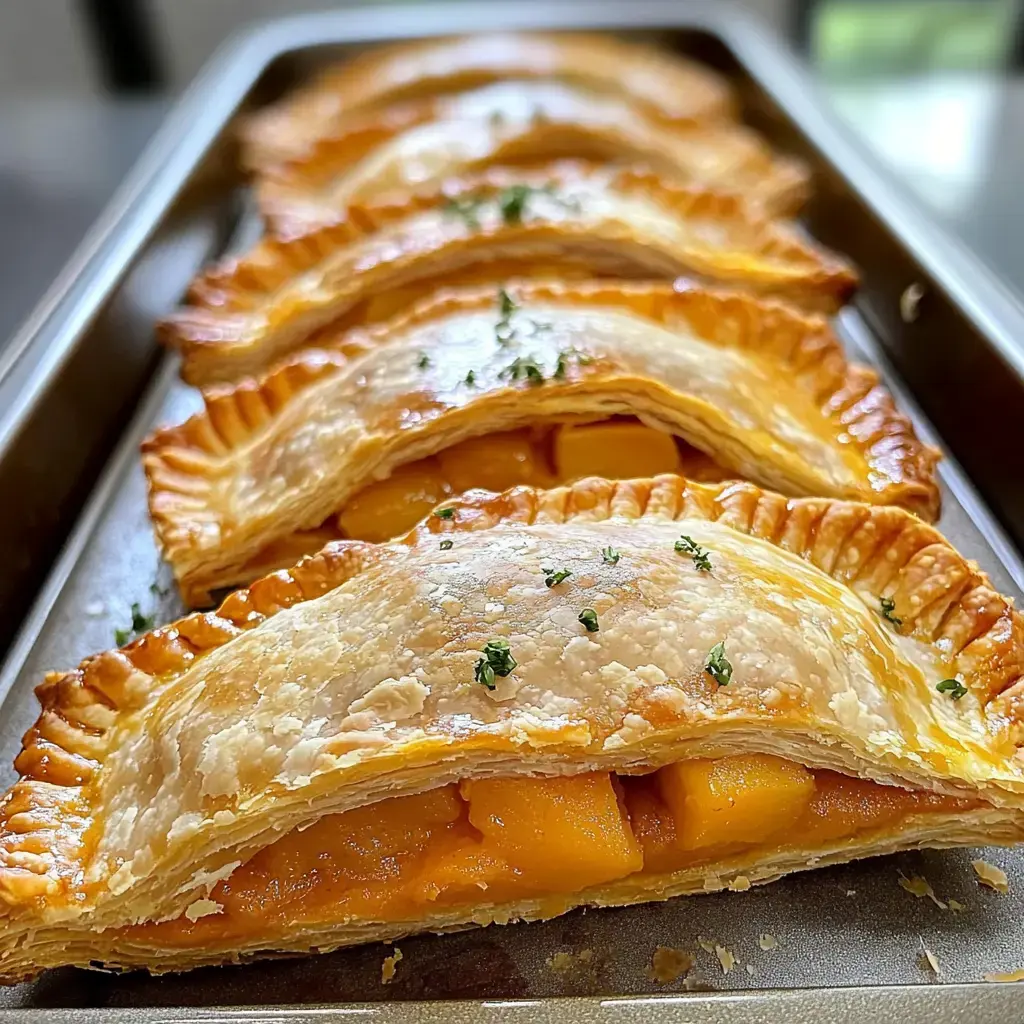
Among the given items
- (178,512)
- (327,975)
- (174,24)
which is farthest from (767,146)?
(174,24)

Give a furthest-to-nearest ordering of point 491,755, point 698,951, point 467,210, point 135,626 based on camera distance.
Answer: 1. point 467,210
2. point 135,626
3. point 698,951
4. point 491,755

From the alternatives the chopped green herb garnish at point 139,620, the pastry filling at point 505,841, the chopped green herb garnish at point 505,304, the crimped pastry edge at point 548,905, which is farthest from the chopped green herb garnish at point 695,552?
the chopped green herb garnish at point 139,620

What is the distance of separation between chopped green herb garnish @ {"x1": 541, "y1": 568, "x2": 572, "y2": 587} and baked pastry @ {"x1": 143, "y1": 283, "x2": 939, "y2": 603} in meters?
0.45

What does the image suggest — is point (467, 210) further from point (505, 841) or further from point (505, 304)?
point (505, 841)

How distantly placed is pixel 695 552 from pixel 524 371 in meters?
0.51

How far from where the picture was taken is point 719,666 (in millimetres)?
1321

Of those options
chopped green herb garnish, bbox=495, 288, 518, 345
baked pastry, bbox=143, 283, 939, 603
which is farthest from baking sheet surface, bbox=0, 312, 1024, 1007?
chopped green herb garnish, bbox=495, 288, 518, 345

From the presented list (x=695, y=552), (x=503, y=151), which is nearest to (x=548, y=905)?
(x=695, y=552)

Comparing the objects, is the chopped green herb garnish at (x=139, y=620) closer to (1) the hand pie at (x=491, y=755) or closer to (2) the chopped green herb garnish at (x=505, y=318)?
(1) the hand pie at (x=491, y=755)

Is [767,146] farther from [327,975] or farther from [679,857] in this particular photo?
[327,975]

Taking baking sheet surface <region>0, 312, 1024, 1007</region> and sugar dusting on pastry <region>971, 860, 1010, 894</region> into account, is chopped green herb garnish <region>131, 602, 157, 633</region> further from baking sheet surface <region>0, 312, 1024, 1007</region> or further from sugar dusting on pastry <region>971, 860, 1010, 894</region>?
sugar dusting on pastry <region>971, 860, 1010, 894</region>

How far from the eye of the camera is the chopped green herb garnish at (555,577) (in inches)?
55.4

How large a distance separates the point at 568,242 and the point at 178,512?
102 cm

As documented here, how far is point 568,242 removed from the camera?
2387 mm
